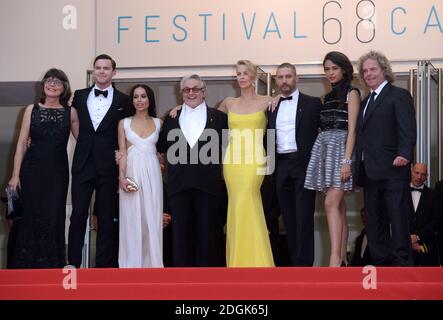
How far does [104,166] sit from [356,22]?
2765 mm

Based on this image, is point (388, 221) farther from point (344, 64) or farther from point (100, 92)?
point (100, 92)

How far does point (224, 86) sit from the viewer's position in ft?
31.0

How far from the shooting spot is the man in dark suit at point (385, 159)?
688 centimetres

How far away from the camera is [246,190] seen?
24.5 ft

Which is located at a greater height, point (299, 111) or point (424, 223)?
point (299, 111)

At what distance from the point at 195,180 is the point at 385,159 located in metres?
1.38

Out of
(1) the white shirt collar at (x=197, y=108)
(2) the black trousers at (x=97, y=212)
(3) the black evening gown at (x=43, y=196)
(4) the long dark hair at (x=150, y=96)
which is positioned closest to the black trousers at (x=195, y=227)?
(2) the black trousers at (x=97, y=212)

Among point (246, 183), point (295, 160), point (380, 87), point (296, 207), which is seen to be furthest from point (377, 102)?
point (246, 183)

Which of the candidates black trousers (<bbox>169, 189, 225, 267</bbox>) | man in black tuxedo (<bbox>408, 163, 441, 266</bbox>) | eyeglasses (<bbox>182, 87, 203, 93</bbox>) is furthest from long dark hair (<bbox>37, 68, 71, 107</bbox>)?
man in black tuxedo (<bbox>408, 163, 441, 266</bbox>)

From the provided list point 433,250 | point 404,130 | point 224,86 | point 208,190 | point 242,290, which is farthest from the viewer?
point 224,86

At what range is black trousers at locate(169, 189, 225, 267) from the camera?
7.37 meters

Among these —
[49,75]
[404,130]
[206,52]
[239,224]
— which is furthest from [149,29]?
[404,130]

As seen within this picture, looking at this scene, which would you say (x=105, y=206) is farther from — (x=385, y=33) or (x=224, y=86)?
(x=385, y=33)

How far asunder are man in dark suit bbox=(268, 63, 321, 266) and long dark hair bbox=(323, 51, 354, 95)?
236 millimetres
